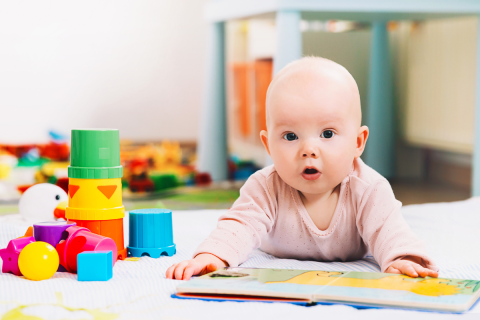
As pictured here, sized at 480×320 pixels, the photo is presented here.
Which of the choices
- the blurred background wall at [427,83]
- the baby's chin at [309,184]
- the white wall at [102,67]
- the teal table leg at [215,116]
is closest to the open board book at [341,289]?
the baby's chin at [309,184]

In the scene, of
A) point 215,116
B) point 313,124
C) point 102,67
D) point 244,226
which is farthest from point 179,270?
point 102,67

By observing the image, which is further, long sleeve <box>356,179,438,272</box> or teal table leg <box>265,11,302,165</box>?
teal table leg <box>265,11,302,165</box>

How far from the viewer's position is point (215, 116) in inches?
74.2

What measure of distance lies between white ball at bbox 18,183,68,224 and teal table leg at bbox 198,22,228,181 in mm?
989

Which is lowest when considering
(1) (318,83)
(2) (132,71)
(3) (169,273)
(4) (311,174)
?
(3) (169,273)

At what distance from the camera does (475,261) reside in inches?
28.3

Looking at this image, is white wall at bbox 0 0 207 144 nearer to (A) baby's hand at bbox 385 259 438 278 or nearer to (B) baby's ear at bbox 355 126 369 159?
(B) baby's ear at bbox 355 126 369 159

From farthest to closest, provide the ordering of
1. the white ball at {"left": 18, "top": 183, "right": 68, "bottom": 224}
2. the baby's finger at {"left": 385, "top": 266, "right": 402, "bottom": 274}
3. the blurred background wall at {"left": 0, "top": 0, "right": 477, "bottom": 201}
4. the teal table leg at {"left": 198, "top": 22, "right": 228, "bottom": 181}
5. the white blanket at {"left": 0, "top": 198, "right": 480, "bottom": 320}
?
1. the blurred background wall at {"left": 0, "top": 0, "right": 477, "bottom": 201}
2. the teal table leg at {"left": 198, "top": 22, "right": 228, "bottom": 181}
3. the white ball at {"left": 18, "top": 183, "right": 68, "bottom": 224}
4. the baby's finger at {"left": 385, "top": 266, "right": 402, "bottom": 274}
5. the white blanket at {"left": 0, "top": 198, "right": 480, "bottom": 320}

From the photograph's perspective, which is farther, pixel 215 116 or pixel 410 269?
pixel 215 116

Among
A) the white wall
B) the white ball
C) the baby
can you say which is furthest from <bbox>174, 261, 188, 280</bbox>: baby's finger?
the white wall

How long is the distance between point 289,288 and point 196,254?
0.51 feet

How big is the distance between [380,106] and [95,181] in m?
1.40

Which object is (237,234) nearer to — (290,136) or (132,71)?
(290,136)

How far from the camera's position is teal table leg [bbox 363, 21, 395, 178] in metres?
1.91
